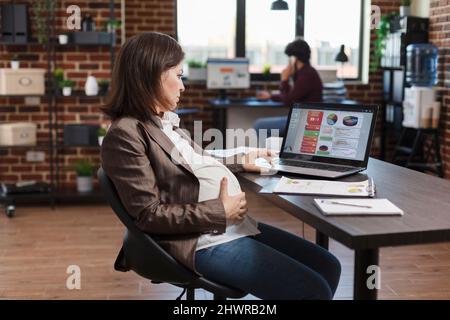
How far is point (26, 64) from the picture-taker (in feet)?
17.5

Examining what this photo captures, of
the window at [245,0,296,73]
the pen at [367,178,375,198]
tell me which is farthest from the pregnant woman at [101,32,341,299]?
the window at [245,0,296,73]

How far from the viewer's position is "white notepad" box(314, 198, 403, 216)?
1706 mm

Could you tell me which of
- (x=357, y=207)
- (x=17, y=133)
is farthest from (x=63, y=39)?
(x=357, y=207)

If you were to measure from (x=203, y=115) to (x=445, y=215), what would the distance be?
17.0 ft

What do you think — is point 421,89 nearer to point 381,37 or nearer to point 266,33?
point 381,37

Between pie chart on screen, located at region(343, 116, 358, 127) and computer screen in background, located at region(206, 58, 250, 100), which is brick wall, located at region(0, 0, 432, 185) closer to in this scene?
computer screen in background, located at region(206, 58, 250, 100)

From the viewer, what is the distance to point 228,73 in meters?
6.42

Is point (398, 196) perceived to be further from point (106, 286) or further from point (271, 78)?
point (271, 78)

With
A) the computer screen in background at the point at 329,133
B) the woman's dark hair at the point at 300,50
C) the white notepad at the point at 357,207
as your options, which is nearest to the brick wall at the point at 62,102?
the woman's dark hair at the point at 300,50

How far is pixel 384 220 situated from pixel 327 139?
0.82m
